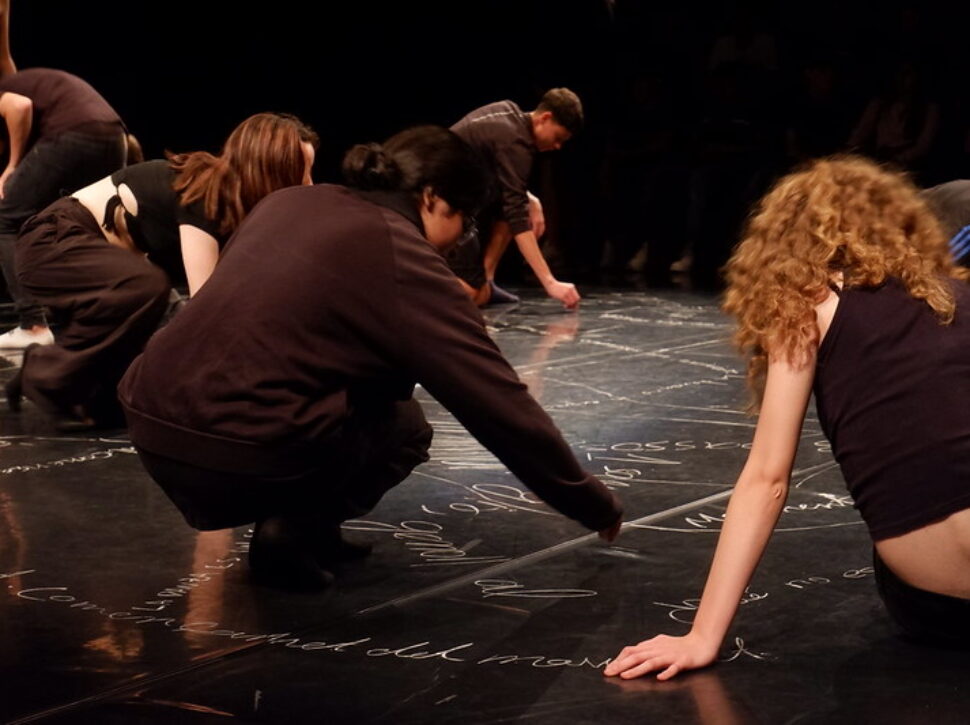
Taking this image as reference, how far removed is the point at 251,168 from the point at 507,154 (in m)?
3.05

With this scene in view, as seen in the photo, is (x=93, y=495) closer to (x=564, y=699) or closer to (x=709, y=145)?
(x=564, y=699)

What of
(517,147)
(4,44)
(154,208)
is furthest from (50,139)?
(517,147)

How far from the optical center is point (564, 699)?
2020mm

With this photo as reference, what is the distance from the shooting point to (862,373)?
2.02m

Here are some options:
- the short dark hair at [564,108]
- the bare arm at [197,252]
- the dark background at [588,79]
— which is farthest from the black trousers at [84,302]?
the dark background at [588,79]

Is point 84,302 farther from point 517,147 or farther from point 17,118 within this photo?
point 517,147

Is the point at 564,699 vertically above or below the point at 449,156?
below

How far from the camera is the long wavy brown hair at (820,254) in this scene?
200cm

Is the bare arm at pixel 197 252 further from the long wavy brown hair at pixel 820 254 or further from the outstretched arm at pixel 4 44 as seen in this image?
the outstretched arm at pixel 4 44

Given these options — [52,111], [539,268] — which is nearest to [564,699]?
[52,111]

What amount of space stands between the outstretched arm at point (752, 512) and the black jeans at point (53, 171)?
3621 millimetres

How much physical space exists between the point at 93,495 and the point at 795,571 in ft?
5.05

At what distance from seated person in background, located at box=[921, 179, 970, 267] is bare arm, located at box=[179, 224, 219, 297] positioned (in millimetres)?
1671

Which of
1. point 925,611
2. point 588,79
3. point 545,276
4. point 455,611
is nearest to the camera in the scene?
point 925,611
